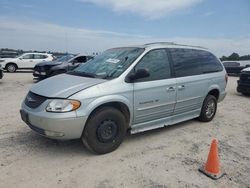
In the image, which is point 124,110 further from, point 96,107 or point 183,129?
point 183,129

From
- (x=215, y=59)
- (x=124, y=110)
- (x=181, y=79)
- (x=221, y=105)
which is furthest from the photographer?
(x=221, y=105)

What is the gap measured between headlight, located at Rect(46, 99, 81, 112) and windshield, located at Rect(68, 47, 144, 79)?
813mm

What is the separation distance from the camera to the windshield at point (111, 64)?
4188mm

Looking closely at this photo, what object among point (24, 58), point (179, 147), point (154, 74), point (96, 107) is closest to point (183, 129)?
point (179, 147)

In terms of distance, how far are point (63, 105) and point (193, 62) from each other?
10.5ft

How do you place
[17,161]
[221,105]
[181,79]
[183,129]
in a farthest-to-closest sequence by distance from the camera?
[221,105] → [183,129] → [181,79] → [17,161]

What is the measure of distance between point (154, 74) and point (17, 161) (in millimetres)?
2704

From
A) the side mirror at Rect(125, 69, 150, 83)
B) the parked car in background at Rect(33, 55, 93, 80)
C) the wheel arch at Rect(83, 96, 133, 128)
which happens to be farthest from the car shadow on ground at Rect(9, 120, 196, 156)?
the parked car in background at Rect(33, 55, 93, 80)

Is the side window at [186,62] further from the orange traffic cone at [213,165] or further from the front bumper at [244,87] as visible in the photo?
the front bumper at [244,87]

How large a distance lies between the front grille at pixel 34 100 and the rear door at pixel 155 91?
60.5 inches

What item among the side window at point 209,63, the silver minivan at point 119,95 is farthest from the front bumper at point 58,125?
the side window at point 209,63

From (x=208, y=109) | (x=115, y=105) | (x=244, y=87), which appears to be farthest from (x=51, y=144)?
(x=244, y=87)

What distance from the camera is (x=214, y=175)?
3320 mm

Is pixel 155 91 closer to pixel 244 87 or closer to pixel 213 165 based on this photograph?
pixel 213 165
